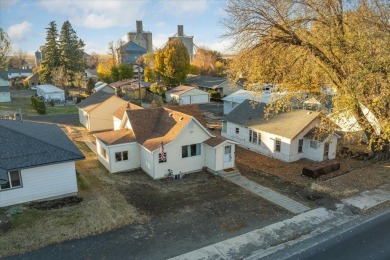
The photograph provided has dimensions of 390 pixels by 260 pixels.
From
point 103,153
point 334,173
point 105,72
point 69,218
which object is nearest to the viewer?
point 69,218

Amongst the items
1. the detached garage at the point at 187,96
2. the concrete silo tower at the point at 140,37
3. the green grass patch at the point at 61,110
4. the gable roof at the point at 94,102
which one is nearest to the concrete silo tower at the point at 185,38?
the concrete silo tower at the point at 140,37

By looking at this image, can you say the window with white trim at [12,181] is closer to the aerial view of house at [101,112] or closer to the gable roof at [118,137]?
the gable roof at [118,137]

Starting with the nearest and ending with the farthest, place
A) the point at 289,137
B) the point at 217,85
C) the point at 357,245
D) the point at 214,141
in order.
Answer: the point at 357,245, the point at 214,141, the point at 289,137, the point at 217,85

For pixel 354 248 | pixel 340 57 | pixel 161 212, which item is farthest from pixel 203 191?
pixel 340 57

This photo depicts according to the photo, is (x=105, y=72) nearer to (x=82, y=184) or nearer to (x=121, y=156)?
(x=121, y=156)

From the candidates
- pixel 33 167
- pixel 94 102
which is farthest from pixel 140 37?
pixel 33 167

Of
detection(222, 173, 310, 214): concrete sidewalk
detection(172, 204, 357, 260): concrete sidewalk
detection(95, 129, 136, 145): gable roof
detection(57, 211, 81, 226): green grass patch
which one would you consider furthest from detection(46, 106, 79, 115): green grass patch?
detection(172, 204, 357, 260): concrete sidewalk

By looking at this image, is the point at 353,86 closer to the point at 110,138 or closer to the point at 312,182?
the point at 312,182
